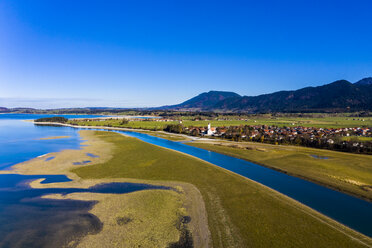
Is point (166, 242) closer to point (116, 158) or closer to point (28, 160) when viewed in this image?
point (116, 158)

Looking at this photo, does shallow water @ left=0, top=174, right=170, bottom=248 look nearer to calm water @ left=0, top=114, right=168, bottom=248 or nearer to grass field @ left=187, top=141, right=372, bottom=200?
calm water @ left=0, top=114, right=168, bottom=248

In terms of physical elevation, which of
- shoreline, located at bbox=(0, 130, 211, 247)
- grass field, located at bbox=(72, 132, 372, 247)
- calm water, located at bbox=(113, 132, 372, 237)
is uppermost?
shoreline, located at bbox=(0, 130, 211, 247)

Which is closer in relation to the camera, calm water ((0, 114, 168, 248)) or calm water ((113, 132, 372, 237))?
calm water ((0, 114, 168, 248))

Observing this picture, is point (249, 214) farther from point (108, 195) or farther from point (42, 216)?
point (42, 216)

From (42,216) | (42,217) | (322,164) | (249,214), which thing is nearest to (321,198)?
(249,214)

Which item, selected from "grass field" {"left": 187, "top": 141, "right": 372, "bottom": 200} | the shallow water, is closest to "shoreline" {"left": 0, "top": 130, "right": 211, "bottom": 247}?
the shallow water

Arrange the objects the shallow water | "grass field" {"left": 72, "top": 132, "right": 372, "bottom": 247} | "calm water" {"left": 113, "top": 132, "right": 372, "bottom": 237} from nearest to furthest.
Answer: the shallow water < "grass field" {"left": 72, "top": 132, "right": 372, "bottom": 247} < "calm water" {"left": 113, "top": 132, "right": 372, "bottom": 237}

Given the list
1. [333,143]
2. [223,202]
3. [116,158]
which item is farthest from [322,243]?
[333,143]
